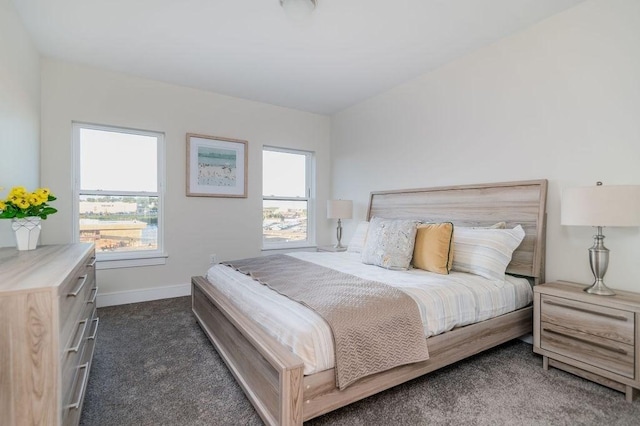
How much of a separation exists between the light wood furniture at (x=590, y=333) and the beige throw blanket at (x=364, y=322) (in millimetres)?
1013

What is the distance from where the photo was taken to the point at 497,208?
269 centimetres

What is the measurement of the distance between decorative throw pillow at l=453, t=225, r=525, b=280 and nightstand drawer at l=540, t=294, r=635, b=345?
13.4 inches

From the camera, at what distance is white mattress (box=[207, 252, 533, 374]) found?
1.43m

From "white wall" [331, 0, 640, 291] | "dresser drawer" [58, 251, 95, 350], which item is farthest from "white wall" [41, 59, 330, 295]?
"dresser drawer" [58, 251, 95, 350]

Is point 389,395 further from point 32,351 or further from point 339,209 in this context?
point 339,209

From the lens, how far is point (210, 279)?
2.72 m

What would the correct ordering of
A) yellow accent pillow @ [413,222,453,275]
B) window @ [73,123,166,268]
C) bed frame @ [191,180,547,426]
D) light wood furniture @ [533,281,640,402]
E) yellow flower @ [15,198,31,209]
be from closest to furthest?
bed frame @ [191,180,547,426], light wood furniture @ [533,281,640,402], yellow flower @ [15,198,31,209], yellow accent pillow @ [413,222,453,275], window @ [73,123,166,268]

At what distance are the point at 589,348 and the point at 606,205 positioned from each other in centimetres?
88

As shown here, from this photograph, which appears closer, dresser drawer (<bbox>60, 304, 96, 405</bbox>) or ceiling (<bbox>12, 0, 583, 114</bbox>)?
dresser drawer (<bbox>60, 304, 96, 405</bbox>)

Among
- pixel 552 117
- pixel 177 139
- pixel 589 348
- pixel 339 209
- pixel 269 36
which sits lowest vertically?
pixel 589 348

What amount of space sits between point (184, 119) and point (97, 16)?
1.43 metres

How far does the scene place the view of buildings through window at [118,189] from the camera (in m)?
3.36

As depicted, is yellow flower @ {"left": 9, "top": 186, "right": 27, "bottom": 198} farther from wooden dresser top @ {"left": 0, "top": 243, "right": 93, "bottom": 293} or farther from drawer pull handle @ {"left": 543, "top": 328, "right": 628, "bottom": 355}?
drawer pull handle @ {"left": 543, "top": 328, "right": 628, "bottom": 355}

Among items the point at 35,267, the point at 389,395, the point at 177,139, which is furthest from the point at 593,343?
the point at 177,139
